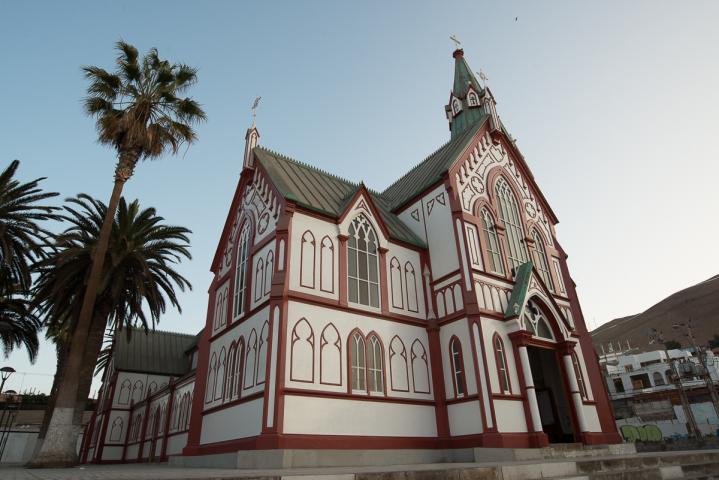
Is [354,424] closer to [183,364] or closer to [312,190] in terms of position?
[312,190]

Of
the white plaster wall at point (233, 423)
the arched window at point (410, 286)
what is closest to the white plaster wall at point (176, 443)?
the white plaster wall at point (233, 423)

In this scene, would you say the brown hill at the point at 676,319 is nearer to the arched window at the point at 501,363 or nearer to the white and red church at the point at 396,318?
the white and red church at the point at 396,318

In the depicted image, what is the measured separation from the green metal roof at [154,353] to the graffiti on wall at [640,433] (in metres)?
44.2

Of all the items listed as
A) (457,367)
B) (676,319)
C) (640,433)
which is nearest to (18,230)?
(457,367)

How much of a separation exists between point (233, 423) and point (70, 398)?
7662 mm

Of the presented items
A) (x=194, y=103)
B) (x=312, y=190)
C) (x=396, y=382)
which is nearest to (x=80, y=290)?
Answer: (x=194, y=103)

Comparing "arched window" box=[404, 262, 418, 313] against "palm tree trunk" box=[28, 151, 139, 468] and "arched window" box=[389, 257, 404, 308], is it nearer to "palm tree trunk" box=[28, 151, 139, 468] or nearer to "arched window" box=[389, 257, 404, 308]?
"arched window" box=[389, 257, 404, 308]

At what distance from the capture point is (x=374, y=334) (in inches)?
717

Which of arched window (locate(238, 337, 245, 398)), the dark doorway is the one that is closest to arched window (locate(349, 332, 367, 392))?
arched window (locate(238, 337, 245, 398))

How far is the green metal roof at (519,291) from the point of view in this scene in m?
19.2

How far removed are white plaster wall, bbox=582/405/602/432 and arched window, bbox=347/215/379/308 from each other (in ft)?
36.5

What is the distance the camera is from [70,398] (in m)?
18.9

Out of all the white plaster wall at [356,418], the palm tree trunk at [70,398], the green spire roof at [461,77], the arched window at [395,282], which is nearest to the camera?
the white plaster wall at [356,418]

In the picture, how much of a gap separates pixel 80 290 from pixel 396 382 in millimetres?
19449
